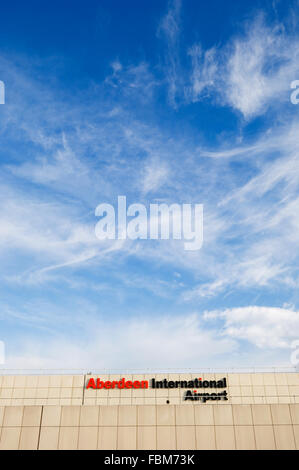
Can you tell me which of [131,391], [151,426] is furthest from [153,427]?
[131,391]

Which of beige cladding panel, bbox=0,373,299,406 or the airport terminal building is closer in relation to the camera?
the airport terminal building

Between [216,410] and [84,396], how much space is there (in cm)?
3494

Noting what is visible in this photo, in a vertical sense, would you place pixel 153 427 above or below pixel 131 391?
below

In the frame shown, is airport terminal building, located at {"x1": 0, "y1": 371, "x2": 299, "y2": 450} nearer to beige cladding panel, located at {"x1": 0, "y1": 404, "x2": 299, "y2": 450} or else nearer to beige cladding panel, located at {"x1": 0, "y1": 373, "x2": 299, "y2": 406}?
beige cladding panel, located at {"x1": 0, "y1": 404, "x2": 299, "y2": 450}

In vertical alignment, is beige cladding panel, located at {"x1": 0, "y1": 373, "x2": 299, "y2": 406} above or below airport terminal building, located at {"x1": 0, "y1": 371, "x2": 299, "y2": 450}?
above

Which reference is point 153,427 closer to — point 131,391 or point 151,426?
point 151,426

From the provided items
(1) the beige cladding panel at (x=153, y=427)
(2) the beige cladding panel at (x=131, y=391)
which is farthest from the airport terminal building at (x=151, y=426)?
(2) the beige cladding panel at (x=131, y=391)

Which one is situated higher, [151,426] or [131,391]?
[131,391]

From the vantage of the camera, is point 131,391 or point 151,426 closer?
point 151,426

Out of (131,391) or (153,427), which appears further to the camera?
(131,391)

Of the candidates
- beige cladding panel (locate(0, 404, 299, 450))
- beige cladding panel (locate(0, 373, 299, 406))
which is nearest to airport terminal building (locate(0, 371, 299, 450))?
beige cladding panel (locate(0, 404, 299, 450))

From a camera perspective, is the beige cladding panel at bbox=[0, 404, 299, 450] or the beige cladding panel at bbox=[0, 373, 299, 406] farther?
the beige cladding panel at bbox=[0, 373, 299, 406]

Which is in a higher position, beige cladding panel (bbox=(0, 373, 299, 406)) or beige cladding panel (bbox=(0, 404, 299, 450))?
beige cladding panel (bbox=(0, 373, 299, 406))
